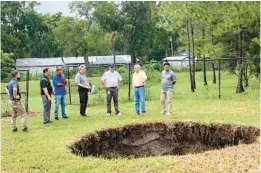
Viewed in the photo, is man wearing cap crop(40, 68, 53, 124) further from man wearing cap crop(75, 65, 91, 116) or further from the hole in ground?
the hole in ground

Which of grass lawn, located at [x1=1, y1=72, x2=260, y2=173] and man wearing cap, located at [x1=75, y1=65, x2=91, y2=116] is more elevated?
man wearing cap, located at [x1=75, y1=65, x2=91, y2=116]

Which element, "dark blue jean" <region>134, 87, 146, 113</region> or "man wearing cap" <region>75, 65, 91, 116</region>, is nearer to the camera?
"man wearing cap" <region>75, 65, 91, 116</region>

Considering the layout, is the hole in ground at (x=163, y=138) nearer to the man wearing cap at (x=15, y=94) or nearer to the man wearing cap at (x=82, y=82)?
the man wearing cap at (x=15, y=94)

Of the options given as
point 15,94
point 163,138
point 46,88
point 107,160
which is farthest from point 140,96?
point 107,160

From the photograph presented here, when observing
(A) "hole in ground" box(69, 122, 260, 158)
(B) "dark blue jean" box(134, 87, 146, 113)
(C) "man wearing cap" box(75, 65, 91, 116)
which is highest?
(C) "man wearing cap" box(75, 65, 91, 116)

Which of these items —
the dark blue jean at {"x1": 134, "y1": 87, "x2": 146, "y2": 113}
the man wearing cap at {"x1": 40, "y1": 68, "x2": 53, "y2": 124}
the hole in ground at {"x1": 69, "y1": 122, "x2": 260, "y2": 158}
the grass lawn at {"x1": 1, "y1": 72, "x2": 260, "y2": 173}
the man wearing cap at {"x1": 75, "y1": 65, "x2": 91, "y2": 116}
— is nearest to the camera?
the grass lawn at {"x1": 1, "y1": 72, "x2": 260, "y2": 173}

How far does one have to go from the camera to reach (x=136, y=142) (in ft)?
39.7

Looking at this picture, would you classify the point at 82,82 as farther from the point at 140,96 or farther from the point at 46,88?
the point at 140,96

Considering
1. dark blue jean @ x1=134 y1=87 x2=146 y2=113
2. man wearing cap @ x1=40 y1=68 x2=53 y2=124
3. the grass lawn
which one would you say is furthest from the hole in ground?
man wearing cap @ x1=40 y1=68 x2=53 y2=124

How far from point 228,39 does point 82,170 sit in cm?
1721

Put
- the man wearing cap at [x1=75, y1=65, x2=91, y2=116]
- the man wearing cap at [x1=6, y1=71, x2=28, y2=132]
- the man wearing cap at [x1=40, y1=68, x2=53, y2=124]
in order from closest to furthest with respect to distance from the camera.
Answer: the man wearing cap at [x1=6, y1=71, x2=28, y2=132] → the man wearing cap at [x1=40, y1=68, x2=53, y2=124] → the man wearing cap at [x1=75, y1=65, x2=91, y2=116]

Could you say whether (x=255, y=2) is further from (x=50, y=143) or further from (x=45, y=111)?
(x=50, y=143)

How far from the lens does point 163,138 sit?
1212cm

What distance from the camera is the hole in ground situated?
1140 centimetres
